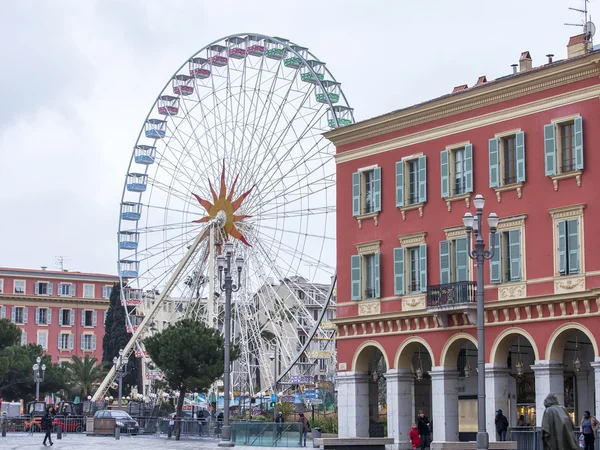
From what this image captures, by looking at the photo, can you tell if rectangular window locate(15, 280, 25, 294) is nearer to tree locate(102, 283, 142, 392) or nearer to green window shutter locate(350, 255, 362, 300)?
tree locate(102, 283, 142, 392)

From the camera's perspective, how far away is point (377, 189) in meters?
56.4

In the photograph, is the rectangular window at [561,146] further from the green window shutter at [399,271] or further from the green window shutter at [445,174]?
the green window shutter at [399,271]

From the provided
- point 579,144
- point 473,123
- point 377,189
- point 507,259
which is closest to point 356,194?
point 377,189

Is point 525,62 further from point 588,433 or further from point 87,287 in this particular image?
point 87,287

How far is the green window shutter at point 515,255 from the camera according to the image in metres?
48.5

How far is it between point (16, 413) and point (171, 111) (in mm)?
32955

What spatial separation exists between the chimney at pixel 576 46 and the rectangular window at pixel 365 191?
34.7 feet

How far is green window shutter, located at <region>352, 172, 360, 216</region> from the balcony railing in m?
7.43

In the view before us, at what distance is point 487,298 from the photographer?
163 ft

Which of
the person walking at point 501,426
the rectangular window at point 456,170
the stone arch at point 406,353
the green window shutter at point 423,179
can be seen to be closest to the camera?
the person walking at point 501,426

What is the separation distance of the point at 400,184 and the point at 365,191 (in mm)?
2899

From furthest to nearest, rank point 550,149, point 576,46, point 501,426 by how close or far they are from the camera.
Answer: point 576,46 → point 501,426 → point 550,149

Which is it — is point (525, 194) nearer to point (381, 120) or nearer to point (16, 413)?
point (381, 120)

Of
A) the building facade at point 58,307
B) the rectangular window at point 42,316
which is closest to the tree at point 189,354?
the building facade at point 58,307
